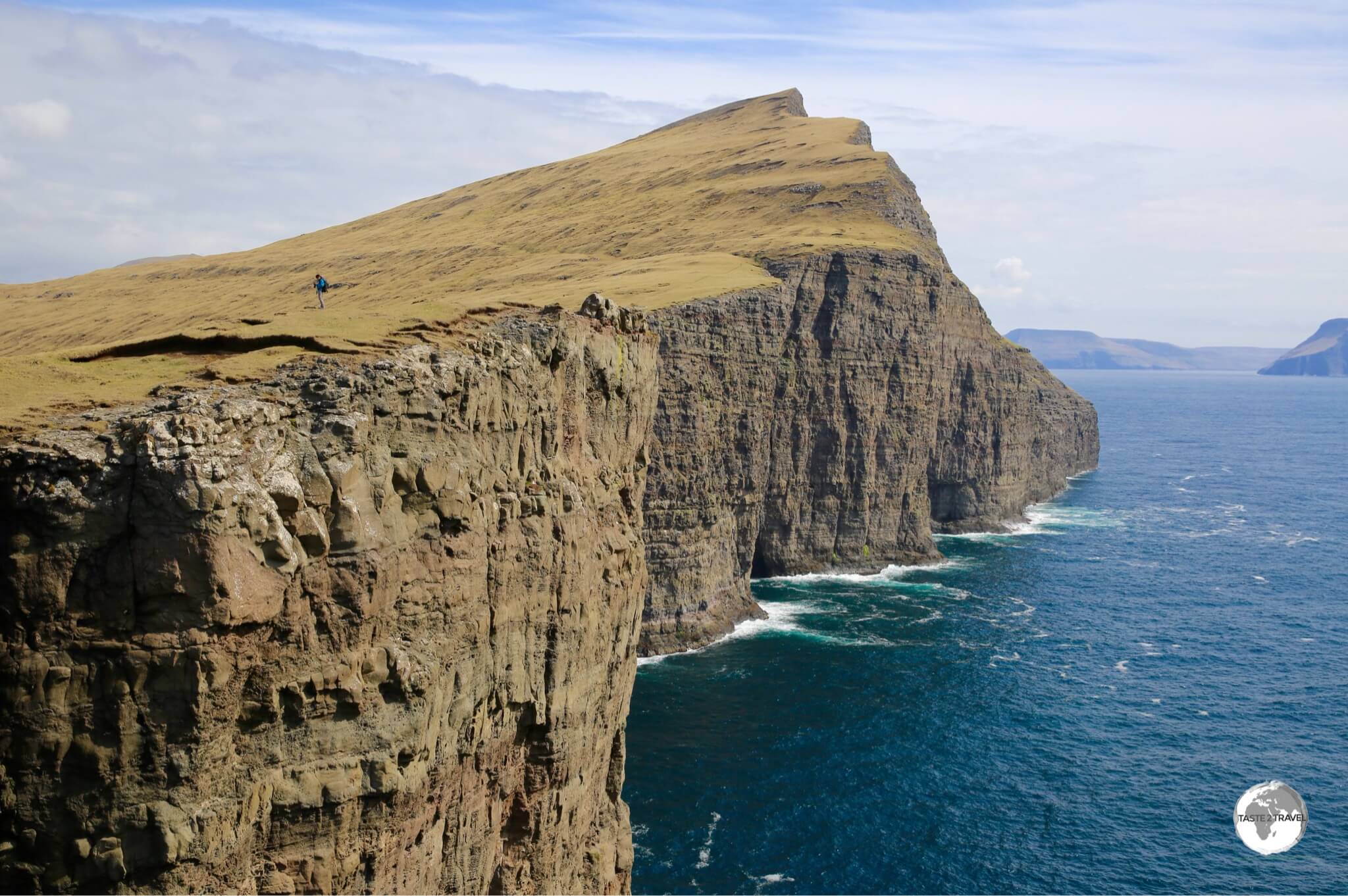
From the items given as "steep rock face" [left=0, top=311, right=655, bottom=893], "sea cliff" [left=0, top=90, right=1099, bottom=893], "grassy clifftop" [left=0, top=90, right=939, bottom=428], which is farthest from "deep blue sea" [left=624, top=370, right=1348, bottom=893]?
"grassy clifftop" [left=0, top=90, right=939, bottom=428]

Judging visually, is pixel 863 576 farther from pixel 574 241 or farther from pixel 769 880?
pixel 769 880

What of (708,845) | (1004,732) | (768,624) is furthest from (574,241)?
(708,845)

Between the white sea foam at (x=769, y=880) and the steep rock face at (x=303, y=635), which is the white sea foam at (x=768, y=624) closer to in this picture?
the white sea foam at (x=769, y=880)

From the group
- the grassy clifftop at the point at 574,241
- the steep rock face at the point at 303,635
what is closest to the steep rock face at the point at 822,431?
the grassy clifftop at the point at 574,241

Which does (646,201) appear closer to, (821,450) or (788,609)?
(821,450)

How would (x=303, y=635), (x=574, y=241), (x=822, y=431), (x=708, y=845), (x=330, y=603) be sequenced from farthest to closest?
(x=574, y=241) < (x=822, y=431) < (x=708, y=845) < (x=330, y=603) < (x=303, y=635)

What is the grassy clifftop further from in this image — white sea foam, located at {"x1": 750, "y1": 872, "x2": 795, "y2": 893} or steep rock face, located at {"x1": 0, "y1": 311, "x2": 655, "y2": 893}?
A: steep rock face, located at {"x1": 0, "y1": 311, "x2": 655, "y2": 893}

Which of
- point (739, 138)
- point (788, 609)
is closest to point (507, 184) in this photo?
point (739, 138)
